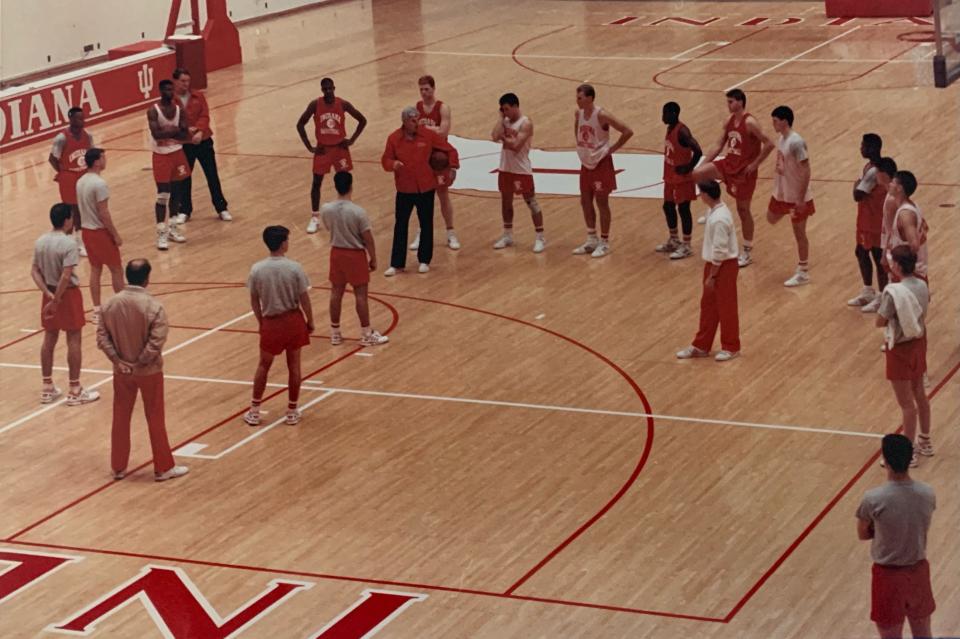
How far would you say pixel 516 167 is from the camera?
17656 mm

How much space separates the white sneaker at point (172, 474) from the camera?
12602 millimetres

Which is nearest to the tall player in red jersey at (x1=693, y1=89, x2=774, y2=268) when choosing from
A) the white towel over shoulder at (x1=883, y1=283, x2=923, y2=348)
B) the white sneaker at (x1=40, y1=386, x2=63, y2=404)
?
the white towel over shoulder at (x1=883, y1=283, x2=923, y2=348)

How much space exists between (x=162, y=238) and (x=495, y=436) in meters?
7.18

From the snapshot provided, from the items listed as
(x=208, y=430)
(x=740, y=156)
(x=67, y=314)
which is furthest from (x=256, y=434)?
(x=740, y=156)

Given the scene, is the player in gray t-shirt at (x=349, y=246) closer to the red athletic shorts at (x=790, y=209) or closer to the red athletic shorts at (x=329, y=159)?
the red athletic shorts at (x=329, y=159)

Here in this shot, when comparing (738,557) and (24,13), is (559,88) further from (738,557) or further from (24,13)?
(738,557)

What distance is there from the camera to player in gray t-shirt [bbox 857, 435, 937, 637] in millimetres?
8578

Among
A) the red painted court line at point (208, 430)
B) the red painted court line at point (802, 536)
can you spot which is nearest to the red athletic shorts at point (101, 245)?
the red painted court line at point (208, 430)

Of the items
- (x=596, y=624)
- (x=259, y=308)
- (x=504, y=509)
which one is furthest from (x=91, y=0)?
(x=596, y=624)

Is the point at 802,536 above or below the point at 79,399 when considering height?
below

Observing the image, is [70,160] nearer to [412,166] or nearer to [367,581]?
[412,166]

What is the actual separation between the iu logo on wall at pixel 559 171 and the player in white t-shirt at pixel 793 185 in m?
3.97

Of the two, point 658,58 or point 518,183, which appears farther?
point 658,58

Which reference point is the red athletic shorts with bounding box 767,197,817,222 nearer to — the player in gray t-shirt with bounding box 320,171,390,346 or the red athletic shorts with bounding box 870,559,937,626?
the player in gray t-shirt with bounding box 320,171,390,346
